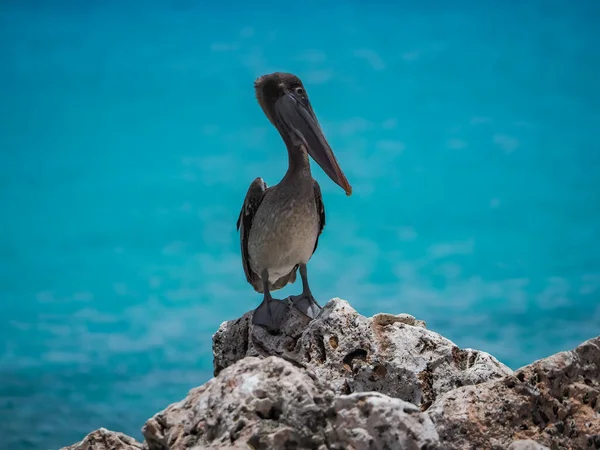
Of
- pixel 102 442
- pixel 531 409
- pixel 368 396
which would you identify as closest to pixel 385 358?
pixel 531 409

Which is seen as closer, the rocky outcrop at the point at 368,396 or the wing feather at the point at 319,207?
the rocky outcrop at the point at 368,396

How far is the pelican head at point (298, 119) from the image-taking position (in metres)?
6.85

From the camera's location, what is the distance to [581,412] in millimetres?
4195

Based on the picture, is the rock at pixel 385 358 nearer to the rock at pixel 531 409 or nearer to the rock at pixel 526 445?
the rock at pixel 531 409

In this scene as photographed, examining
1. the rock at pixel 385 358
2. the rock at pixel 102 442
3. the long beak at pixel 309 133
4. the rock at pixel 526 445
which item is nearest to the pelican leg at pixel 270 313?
the rock at pixel 385 358

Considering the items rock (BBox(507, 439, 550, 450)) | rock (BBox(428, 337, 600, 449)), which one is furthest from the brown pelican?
rock (BBox(507, 439, 550, 450))

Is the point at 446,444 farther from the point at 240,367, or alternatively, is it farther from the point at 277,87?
the point at 277,87

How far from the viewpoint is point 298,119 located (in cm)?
686

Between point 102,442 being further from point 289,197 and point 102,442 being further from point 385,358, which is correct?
point 289,197

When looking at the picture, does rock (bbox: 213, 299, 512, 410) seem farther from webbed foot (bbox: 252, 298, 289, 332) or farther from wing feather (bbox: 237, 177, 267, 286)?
wing feather (bbox: 237, 177, 267, 286)

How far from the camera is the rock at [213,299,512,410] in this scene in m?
5.50

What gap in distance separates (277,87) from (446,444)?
3.80 meters

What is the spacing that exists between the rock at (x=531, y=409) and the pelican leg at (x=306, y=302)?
233cm

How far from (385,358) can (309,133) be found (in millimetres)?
2257
